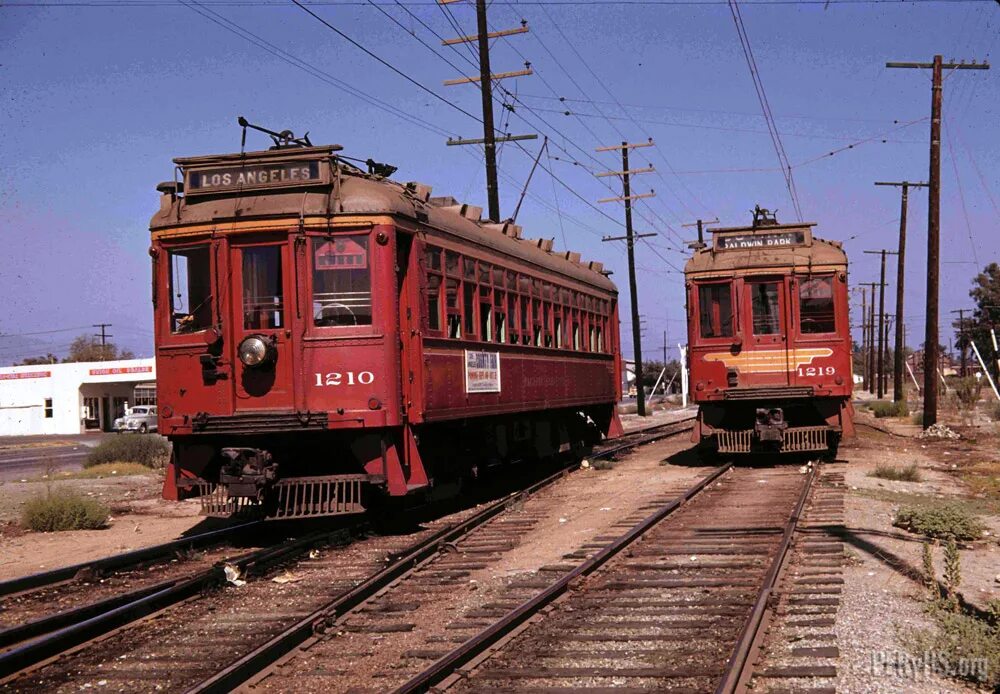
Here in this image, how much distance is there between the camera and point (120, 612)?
7477mm

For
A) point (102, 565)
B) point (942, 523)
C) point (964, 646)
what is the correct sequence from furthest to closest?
point (942, 523)
point (102, 565)
point (964, 646)

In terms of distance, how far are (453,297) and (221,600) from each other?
5.26 meters

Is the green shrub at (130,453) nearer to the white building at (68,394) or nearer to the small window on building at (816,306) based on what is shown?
the small window on building at (816,306)

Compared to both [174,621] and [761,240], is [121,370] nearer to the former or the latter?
[761,240]

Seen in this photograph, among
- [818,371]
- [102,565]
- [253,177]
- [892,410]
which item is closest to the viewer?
[102,565]

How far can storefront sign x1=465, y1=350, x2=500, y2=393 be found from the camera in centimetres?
1290

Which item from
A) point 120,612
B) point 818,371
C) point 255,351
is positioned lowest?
point 120,612

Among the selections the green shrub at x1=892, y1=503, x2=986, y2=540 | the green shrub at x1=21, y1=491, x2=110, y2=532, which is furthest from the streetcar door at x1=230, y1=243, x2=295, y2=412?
the green shrub at x1=892, y1=503, x2=986, y2=540

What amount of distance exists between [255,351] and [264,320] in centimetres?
45

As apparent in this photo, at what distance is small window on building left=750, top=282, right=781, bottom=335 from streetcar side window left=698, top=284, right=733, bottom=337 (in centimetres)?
37

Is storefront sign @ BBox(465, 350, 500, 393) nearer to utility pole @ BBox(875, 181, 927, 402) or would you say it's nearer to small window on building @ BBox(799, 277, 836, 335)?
small window on building @ BBox(799, 277, 836, 335)

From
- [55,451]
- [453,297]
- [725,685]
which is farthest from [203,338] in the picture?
[55,451]

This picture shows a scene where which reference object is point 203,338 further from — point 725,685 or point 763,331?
point 763,331

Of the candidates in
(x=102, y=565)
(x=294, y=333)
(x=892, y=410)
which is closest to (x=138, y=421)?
(x=892, y=410)
